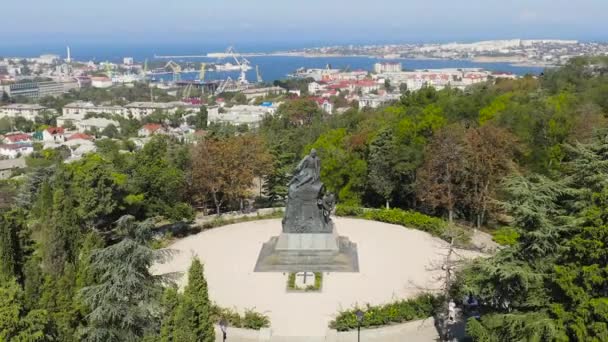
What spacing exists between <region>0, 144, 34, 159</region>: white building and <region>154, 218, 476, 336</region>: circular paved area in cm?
4943

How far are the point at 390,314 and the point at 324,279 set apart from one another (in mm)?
3563

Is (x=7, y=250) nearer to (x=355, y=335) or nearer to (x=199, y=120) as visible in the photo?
(x=355, y=335)

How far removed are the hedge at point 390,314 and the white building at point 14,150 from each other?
5932cm

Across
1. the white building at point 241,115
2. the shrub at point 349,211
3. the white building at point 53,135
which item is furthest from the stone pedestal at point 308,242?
the white building at point 53,135

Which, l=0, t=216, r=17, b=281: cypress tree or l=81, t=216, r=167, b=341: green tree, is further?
l=0, t=216, r=17, b=281: cypress tree

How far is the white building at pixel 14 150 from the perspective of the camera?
214 ft

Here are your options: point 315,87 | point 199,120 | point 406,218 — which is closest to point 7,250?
point 406,218

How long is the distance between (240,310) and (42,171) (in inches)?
575

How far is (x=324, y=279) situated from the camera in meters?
19.0

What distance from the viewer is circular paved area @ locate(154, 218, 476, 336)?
1681 centimetres

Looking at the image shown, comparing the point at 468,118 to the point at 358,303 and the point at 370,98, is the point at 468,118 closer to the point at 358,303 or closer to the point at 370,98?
the point at 358,303

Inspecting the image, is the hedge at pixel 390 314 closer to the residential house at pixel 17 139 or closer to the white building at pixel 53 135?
the white building at pixel 53 135

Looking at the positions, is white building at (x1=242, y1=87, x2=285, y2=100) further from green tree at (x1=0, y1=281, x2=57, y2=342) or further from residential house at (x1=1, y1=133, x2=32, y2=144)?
green tree at (x1=0, y1=281, x2=57, y2=342)

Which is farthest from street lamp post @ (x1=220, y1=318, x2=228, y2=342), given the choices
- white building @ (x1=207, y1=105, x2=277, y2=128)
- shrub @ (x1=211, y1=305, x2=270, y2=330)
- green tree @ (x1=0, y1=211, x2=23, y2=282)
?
white building @ (x1=207, y1=105, x2=277, y2=128)
